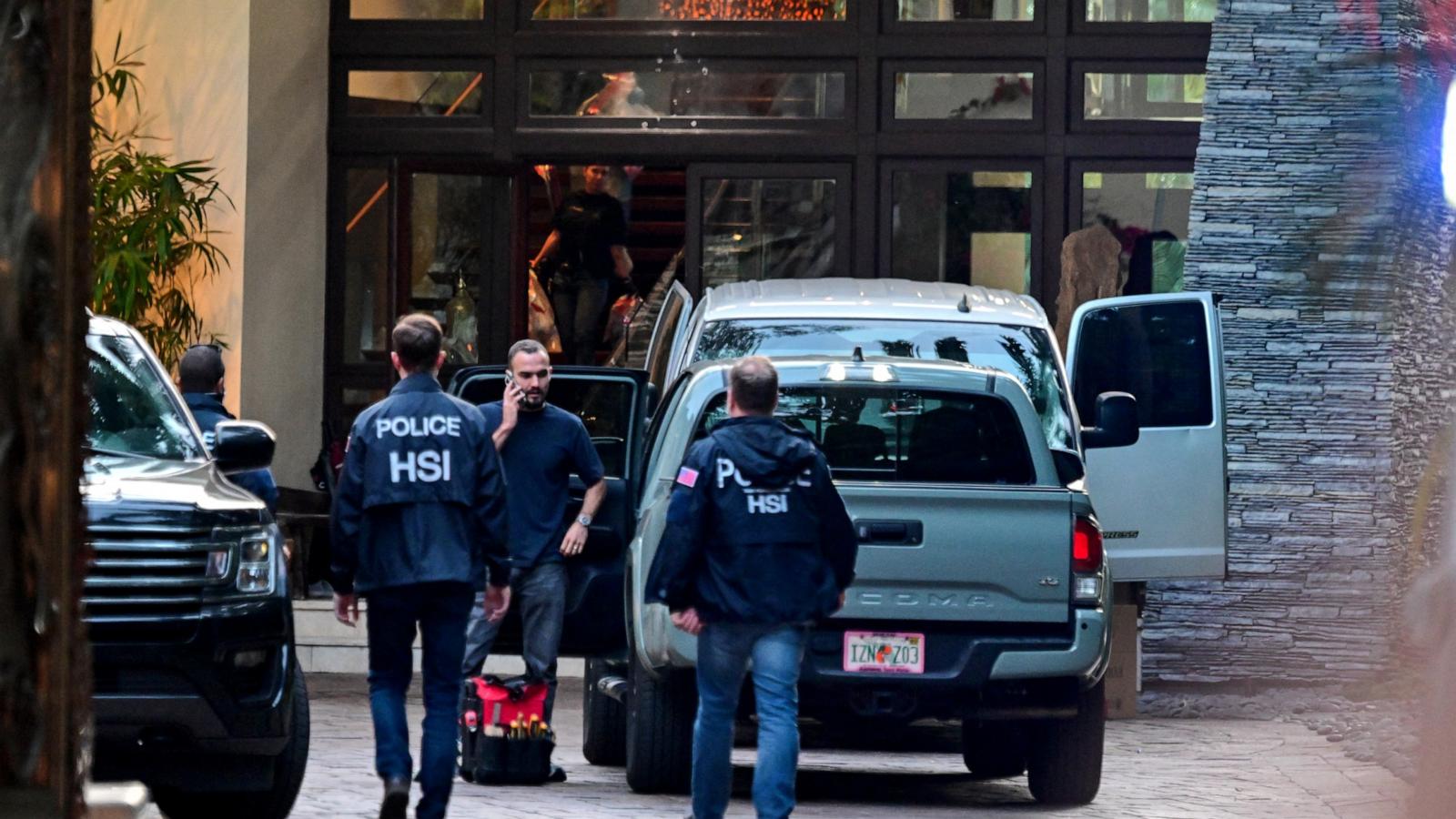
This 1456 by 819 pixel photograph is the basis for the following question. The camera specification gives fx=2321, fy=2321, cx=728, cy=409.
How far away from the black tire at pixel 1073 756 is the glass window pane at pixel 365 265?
8.84m

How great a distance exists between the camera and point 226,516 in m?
7.77

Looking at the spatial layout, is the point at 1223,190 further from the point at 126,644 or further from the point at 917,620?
the point at 126,644

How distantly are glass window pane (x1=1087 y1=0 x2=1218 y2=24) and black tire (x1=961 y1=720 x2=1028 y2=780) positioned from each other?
7615 millimetres

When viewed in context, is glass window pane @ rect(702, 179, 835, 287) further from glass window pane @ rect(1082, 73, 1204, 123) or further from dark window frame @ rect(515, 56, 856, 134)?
glass window pane @ rect(1082, 73, 1204, 123)

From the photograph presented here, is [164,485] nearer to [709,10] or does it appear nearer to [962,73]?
[709,10]

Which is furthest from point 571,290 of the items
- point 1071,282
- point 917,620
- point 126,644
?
point 126,644

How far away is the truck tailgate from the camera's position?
8977mm

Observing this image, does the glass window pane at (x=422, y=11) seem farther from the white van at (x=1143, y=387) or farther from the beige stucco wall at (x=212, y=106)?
the white van at (x=1143, y=387)

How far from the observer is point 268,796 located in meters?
8.05

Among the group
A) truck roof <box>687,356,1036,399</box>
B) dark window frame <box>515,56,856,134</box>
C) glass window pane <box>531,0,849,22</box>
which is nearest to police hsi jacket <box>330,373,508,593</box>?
truck roof <box>687,356,1036,399</box>

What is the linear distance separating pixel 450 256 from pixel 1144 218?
5.10 metres

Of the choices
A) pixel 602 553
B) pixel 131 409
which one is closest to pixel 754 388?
pixel 131 409

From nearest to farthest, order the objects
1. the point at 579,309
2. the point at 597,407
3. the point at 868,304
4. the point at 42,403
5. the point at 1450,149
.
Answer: the point at 1450,149
the point at 42,403
the point at 868,304
the point at 597,407
the point at 579,309

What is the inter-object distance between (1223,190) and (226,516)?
29.7ft
